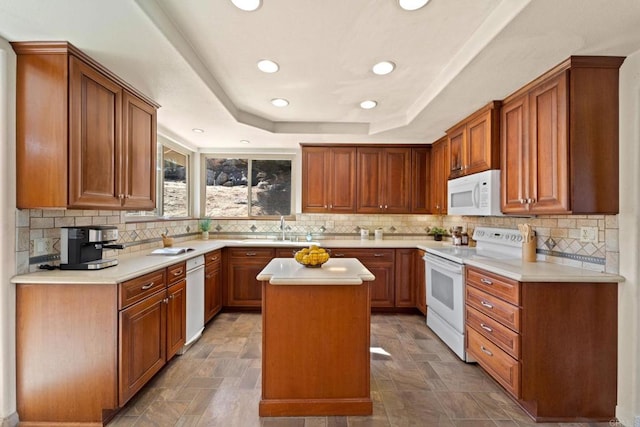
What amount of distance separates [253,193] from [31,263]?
2.93 metres

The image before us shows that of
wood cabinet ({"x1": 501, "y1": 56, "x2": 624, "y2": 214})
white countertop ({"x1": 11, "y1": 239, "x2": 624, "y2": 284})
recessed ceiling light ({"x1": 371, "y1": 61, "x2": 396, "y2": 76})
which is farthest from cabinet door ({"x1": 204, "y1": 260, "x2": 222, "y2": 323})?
wood cabinet ({"x1": 501, "y1": 56, "x2": 624, "y2": 214})

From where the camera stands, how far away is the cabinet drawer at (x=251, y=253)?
12.8ft

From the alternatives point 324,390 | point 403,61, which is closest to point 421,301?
point 324,390

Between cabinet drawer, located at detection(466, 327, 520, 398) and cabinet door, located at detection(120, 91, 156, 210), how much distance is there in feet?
9.69

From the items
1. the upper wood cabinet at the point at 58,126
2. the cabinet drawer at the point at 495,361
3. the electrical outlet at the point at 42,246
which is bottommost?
the cabinet drawer at the point at 495,361

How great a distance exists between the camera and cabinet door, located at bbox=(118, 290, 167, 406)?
6.19 ft

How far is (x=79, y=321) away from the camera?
1837mm

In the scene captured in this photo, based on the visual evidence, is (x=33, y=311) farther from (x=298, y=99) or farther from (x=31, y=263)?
(x=298, y=99)

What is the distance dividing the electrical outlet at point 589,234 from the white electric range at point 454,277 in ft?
1.83

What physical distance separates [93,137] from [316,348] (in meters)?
1.98

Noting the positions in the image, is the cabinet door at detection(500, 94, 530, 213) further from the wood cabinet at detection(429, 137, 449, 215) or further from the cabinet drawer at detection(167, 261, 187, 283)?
the cabinet drawer at detection(167, 261, 187, 283)

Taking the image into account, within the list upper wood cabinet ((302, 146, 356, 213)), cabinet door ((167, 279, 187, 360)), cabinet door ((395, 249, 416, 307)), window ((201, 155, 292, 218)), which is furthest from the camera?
window ((201, 155, 292, 218))

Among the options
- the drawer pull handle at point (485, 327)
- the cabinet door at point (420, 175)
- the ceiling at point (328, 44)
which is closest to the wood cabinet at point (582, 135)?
the ceiling at point (328, 44)

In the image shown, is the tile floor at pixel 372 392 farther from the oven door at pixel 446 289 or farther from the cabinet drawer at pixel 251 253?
the cabinet drawer at pixel 251 253
